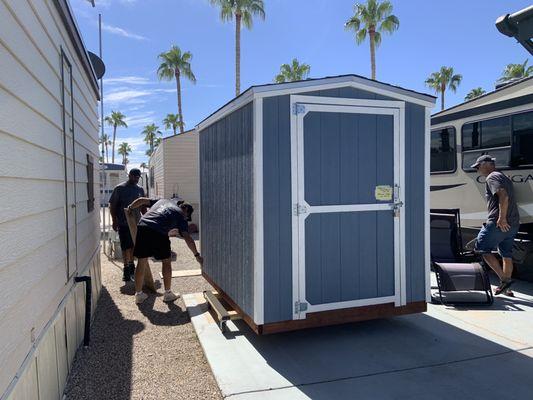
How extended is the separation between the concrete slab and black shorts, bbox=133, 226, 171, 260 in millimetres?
933

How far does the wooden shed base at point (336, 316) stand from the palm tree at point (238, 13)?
18.2 meters

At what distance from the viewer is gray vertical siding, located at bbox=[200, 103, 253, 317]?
372 cm

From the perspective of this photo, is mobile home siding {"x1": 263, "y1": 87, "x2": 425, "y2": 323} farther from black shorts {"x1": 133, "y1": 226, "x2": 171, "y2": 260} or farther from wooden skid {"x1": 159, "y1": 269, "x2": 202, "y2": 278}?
wooden skid {"x1": 159, "y1": 269, "x2": 202, "y2": 278}

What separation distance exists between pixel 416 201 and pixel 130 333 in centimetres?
311

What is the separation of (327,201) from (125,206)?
3622 millimetres

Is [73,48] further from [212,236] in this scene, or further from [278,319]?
[278,319]

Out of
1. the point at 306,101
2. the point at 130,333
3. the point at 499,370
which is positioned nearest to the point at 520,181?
the point at 499,370

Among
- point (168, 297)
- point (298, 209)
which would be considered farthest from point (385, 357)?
point (168, 297)

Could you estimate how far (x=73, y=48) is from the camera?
163 inches

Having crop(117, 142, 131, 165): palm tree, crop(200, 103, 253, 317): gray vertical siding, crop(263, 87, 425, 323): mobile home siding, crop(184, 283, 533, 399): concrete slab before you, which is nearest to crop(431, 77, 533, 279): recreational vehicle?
crop(184, 283, 533, 399): concrete slab

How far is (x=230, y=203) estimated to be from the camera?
430cm

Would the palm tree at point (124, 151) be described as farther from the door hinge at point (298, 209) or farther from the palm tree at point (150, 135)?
the door hinge at point (298, 209)

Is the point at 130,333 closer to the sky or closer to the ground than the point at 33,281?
closer to the ground

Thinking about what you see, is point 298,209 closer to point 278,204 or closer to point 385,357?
point 278,204
